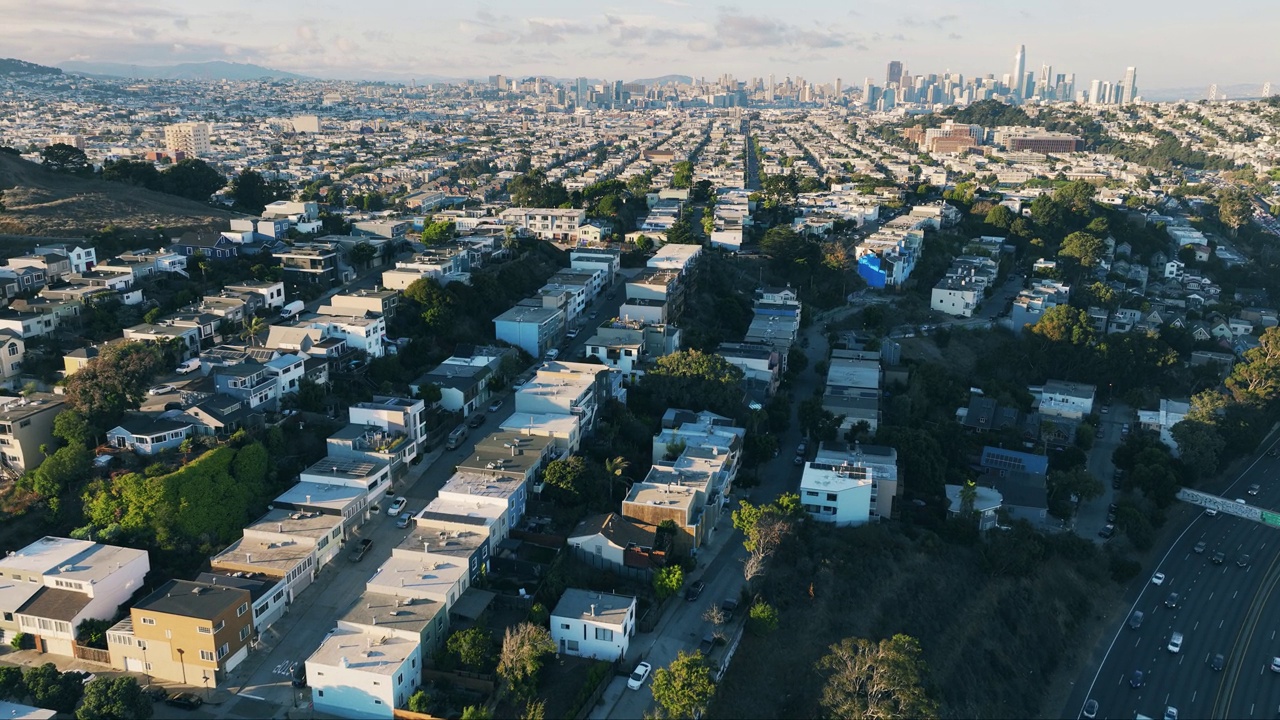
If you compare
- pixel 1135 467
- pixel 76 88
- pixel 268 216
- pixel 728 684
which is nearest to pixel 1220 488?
pixel 1135 467

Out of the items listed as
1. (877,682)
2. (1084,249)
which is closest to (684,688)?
(877,682)

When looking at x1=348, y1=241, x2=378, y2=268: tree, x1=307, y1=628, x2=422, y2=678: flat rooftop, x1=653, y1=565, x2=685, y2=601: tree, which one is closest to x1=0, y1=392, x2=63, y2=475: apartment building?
x1=307, y1=628, x2=422, y2=678: flat rooftop

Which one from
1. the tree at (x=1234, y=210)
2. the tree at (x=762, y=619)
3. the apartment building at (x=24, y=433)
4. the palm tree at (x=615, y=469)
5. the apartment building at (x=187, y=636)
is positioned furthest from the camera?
the tree at (x=1234, y=210)

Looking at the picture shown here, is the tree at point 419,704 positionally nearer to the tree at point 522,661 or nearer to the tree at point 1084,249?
the tree at point 522,661

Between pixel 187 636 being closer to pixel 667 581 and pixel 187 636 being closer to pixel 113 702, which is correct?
pixel 113 702

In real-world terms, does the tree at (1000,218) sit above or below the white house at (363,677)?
above

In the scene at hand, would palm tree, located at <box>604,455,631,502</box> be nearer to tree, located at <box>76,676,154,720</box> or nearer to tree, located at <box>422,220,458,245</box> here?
tree, located at <box>76,676,154,720</box>

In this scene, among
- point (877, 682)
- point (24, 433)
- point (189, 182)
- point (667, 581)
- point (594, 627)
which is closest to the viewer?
point (877, 682)

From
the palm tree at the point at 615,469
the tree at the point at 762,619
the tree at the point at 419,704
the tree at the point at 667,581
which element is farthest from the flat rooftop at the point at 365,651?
the palm tree at the point at 615,469
